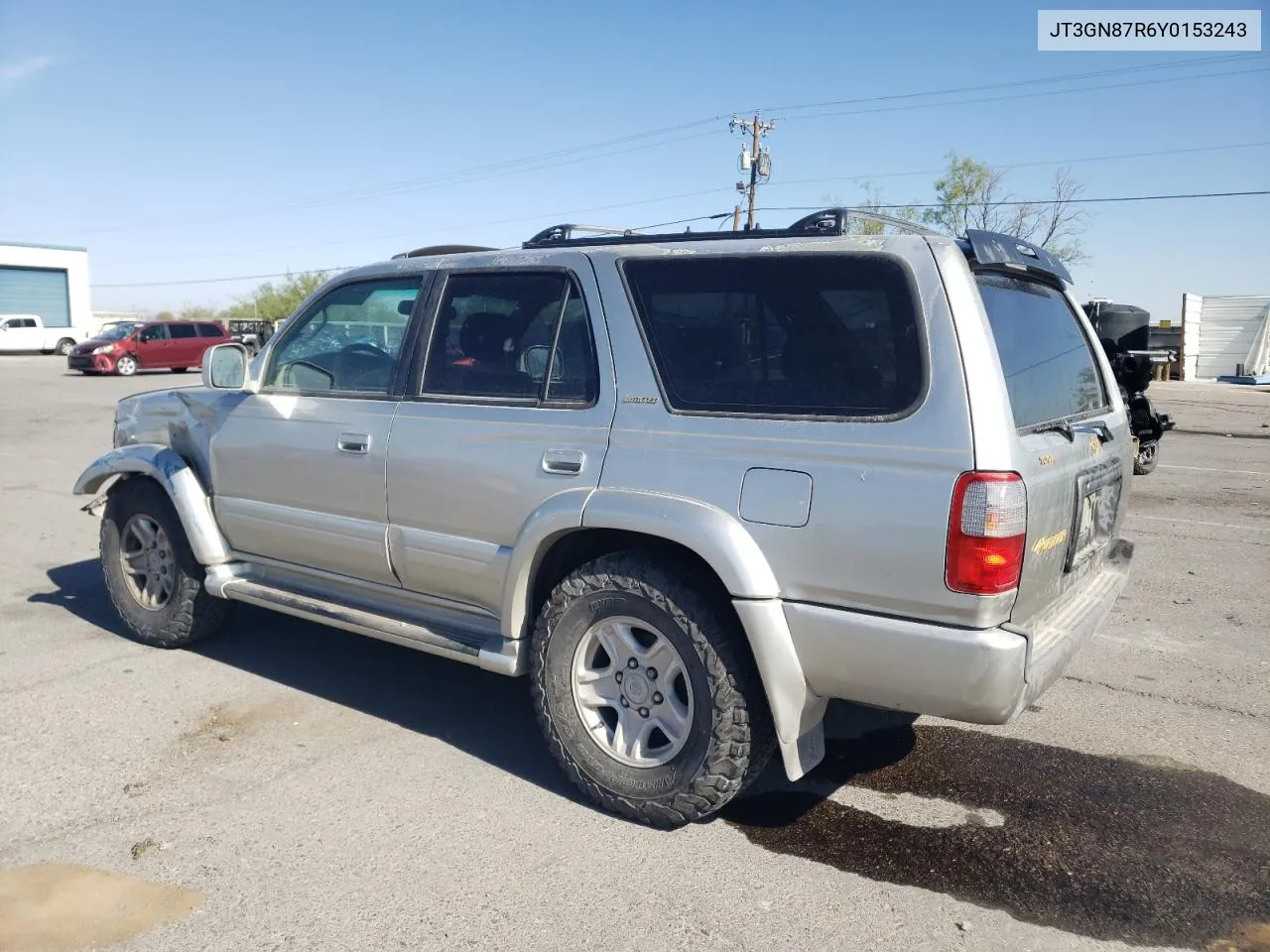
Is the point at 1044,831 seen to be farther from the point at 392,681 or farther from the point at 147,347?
the point at 147,347

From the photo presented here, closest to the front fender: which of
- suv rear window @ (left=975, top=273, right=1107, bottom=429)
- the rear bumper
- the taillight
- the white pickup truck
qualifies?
the rear bumper

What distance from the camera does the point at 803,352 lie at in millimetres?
3412

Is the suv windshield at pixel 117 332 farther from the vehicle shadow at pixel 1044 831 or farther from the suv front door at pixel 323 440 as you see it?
the vehicle shadow at pixel 1044 831

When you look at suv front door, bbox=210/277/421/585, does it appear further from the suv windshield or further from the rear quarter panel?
the suv windshield

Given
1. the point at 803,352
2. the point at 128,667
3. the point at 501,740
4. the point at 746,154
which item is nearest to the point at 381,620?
the point at 501,740

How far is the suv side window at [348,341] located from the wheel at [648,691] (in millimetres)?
1442

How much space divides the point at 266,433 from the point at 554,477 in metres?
1.74

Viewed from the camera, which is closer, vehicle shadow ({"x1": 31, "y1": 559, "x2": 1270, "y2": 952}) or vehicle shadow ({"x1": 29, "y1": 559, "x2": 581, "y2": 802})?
vehicle shadow ({"x1": 31, "y1": 559, "x2": 1270, "y2": 952})

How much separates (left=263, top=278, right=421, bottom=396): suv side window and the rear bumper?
2.21 meters

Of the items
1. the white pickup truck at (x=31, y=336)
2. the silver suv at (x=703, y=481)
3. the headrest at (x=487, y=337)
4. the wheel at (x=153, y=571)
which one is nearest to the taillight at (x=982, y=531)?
the silver suv at (x=703, y=481)

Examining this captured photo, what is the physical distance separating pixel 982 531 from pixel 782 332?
93cm

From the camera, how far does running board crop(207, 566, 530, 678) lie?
396cm

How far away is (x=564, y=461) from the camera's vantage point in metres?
3.79

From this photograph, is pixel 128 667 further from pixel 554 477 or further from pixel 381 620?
pixel 554 477
